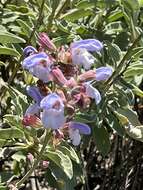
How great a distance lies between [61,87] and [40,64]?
101mm

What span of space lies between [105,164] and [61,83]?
1896 millimetres

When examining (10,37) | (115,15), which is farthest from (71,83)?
(115,15)

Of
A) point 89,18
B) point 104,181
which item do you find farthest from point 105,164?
point 89,18

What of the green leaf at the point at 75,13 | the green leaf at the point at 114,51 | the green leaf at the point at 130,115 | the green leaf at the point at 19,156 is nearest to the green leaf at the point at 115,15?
the green leaf at the point at 75,13

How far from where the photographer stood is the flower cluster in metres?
1.66

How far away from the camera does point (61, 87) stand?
67.5 inches

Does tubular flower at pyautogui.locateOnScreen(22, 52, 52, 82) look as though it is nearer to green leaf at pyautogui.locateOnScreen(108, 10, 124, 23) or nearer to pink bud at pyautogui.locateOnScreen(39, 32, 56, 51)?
pink bud at pyautogui.locateOnScreen(39, 32, 56, 51)

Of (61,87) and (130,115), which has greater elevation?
(61,87)

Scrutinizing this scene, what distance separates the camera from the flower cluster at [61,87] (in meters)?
1.66

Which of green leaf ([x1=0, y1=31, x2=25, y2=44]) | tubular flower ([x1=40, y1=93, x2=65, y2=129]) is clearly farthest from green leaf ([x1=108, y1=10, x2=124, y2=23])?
tubular flower ([x1=40, y1=93, x2=65, y2=129])

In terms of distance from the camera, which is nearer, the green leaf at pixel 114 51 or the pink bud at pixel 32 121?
the pink bud at pixel 32 121

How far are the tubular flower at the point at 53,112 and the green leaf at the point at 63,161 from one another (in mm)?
276

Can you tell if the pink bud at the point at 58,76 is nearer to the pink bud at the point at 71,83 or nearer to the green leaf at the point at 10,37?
the pink bud at the point at 71,83

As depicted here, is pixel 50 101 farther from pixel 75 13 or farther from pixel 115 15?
pixel 115 15
